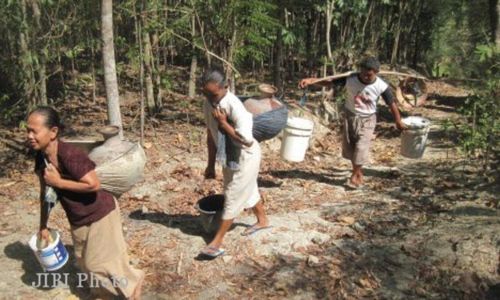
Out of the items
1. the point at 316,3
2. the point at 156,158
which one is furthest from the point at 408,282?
the point at 316,3

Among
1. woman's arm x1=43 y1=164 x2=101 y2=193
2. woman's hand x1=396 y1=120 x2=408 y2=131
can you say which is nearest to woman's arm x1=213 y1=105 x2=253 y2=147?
woman's arm x1=43 y1=164 x2=101 y2=193

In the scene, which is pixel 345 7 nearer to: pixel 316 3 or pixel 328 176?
pixel 316 3

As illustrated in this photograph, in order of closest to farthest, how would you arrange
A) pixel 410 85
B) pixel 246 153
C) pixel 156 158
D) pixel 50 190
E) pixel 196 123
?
pixel 50 190, pixel 246 153, pixel 156 158, pixel 196 123, pixel 410 85

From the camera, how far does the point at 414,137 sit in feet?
19.5

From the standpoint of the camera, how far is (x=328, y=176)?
668cm

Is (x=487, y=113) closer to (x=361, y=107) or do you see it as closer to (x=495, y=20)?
(x=361, y=107)

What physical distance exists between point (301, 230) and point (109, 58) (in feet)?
8.60

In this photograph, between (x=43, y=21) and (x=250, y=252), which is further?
(x=43, y=21)

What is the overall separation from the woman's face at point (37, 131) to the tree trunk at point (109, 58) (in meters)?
2.39

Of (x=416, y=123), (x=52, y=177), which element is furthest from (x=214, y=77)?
(x=416, y=123)

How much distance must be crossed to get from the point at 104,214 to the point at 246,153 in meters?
1.25

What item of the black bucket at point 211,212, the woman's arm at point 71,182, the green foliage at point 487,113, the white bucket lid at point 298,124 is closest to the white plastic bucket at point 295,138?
the white bucket lid at point 298,124

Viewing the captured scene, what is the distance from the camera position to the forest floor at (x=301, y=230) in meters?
3.96

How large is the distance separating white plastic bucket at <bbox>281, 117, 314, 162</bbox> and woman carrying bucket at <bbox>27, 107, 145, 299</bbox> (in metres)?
2.78
